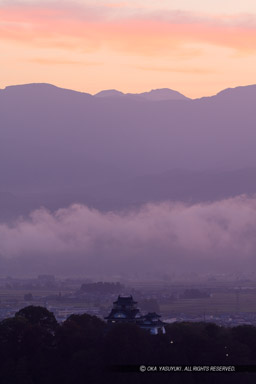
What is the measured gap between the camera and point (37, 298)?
19288 cm

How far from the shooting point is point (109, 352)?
7612cm

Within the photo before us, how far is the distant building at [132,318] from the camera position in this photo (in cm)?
8812

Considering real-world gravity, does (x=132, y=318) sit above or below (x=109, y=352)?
above

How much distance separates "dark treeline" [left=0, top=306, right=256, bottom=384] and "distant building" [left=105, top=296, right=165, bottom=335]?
5734 millimetres

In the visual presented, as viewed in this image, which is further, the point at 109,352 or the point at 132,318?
the point at 132,318

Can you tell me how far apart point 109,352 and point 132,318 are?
16314 mm

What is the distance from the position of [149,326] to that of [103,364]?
13.3 m

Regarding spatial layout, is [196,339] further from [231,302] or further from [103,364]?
[231,302]

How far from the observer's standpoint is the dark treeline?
7412 centimetres

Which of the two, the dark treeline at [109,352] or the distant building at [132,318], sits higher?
the distant building at [132,318]

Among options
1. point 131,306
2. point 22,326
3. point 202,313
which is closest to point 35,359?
point 22,326

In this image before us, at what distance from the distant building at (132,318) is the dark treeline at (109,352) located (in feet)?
18.8

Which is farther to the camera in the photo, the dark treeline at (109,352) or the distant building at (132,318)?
the distant building at (132,318)

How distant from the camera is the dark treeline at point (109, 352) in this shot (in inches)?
2918
